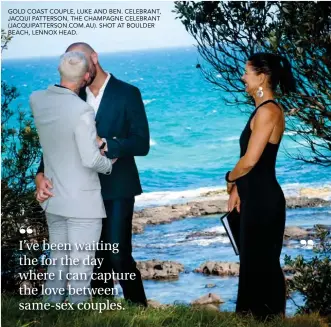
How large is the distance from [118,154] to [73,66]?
1.75ft

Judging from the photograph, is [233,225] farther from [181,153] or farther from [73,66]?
[73,66]

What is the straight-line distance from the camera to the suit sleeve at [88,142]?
4.38 metres

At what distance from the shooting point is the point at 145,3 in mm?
4664

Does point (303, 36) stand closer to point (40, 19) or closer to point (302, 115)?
point (302, 115)

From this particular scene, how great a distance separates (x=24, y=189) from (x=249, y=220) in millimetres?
1446

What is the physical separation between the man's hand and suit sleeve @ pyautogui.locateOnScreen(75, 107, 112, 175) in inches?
12.7

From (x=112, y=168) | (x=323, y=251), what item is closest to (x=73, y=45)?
(x=112, y=168)

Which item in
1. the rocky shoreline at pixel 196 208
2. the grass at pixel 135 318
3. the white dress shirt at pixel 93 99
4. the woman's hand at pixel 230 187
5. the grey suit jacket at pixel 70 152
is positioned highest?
the white dress shirt at pixel 93 99

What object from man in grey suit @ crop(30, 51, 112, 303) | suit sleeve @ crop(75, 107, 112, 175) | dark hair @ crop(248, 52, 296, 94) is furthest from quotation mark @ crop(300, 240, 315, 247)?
suit sleeve @ crop(75, 107, 112, 175)

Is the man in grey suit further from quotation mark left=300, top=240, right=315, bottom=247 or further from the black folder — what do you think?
quotation mark left=300, top=240, right=315, bottom=247

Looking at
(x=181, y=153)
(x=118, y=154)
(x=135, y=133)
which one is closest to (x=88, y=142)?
(x=118, y=154)

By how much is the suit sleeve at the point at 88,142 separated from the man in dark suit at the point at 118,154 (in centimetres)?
14

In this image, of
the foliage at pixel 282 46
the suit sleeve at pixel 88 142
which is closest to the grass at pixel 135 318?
the suit sleeve at pixel 88 142

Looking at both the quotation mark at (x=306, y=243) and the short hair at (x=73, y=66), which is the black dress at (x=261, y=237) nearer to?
the quotation mark at (x=306, y=243)
